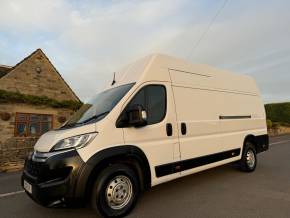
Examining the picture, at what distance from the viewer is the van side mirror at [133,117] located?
3672 millimetres

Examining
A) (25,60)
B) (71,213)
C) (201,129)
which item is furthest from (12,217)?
(25,60)

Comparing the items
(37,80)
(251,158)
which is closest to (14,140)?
(37,80)

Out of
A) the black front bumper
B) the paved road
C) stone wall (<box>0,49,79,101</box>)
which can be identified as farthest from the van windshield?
stone wall (<box>0,49,79,101</box>)

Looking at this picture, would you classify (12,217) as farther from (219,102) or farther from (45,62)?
(45,62)

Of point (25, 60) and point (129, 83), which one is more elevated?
point (25, 60)

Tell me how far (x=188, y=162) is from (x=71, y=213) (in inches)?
88.2

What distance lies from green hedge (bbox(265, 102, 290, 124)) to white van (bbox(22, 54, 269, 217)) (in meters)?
27.7

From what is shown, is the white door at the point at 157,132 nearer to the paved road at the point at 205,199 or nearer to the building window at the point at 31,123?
the paved road at the point at 205,199

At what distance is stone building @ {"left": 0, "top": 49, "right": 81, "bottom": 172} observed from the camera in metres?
14.5

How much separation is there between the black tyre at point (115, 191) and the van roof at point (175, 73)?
158 centimetres

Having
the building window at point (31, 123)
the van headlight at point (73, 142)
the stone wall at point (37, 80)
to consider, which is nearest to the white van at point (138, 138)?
the van headlight at point (73, 142)

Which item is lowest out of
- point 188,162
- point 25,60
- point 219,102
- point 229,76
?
point 188,162

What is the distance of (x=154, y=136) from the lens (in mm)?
4113

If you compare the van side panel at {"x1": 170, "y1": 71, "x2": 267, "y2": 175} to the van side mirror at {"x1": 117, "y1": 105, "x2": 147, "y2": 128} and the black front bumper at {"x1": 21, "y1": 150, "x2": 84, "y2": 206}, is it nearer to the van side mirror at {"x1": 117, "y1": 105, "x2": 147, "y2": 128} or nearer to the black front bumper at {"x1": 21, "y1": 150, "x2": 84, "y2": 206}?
the van side mirror at {"x1": 117, "y1": 105, "x2": 147, "y2": 128}
